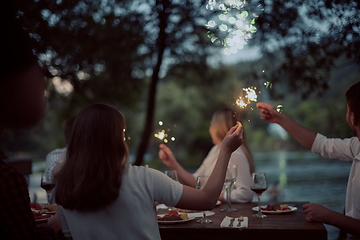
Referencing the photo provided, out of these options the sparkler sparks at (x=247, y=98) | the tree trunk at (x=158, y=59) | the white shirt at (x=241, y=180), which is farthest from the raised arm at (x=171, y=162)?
the tree trunk at (x=158, y=59)

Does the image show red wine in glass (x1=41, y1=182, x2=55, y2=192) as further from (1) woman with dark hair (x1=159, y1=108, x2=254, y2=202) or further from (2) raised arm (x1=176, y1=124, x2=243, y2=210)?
(2) raised arm (x1=176, y1=124, x2=243, y2=210)

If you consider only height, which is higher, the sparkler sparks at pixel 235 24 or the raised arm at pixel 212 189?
the sparkler sparks at pixel 235 24

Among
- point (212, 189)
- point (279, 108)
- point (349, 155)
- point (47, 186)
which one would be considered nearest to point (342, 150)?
point (349, 155)

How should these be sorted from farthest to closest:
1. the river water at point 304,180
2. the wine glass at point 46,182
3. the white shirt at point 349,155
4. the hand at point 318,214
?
the river water at point 304,180
the wine glass at point 46,182
the white shirt at point 349,155
the hand at point 318,214

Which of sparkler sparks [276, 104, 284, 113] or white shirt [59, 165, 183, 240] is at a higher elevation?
sparkler sparks [276, 104, 284, 113]

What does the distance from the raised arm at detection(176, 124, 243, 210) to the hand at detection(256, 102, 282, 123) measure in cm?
91

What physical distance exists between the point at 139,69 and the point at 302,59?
11.9ft

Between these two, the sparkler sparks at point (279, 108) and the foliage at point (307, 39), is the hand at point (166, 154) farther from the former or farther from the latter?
the foliage at point (307, 39)

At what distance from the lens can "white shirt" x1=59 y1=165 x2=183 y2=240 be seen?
5.24 feet

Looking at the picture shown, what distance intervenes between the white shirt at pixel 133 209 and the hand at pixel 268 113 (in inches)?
52.0

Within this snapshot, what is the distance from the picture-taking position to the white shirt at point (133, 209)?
160cm

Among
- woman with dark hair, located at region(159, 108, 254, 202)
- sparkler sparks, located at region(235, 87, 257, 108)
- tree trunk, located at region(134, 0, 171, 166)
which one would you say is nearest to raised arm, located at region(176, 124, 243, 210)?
sparkler sparks, located at region(235, 87, 257, 108)

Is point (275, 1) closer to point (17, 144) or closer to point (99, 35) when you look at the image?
point (99, 35)

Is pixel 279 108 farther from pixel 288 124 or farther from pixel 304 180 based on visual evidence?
pixel 304 180
